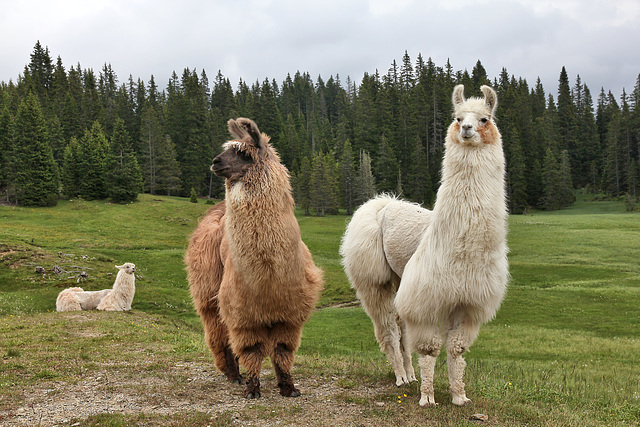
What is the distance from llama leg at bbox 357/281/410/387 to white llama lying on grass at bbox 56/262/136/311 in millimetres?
12922

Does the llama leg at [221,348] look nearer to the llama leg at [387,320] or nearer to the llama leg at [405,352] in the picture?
the llama leg at [387,320]

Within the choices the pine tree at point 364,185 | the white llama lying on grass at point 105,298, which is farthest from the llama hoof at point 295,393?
the pine tree at point 364,185

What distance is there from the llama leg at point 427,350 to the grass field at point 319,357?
0.65 feet

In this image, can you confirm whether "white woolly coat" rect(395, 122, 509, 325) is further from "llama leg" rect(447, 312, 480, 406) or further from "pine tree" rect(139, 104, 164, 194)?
"pine tree" rect(139, 104, 164, 194)

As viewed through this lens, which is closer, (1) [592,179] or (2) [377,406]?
(2) [377,406]

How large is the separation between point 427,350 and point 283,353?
6.05 ft

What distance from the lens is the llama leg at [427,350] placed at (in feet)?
17.9

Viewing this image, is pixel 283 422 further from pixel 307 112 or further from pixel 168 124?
pixel 307 112

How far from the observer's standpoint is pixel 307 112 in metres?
130

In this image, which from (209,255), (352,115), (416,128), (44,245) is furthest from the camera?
(352,115)

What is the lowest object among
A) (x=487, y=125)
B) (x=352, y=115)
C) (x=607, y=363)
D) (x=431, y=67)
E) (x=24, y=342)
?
(x=607, y=363)

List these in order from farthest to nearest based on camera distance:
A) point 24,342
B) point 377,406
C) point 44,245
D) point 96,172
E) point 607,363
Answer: point 96,172, point 44,245, point 607,363, point 24,342, point 377,406

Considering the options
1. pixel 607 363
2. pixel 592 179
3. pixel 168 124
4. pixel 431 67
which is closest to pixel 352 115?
pixel 431 67

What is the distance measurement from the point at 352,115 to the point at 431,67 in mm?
22618
